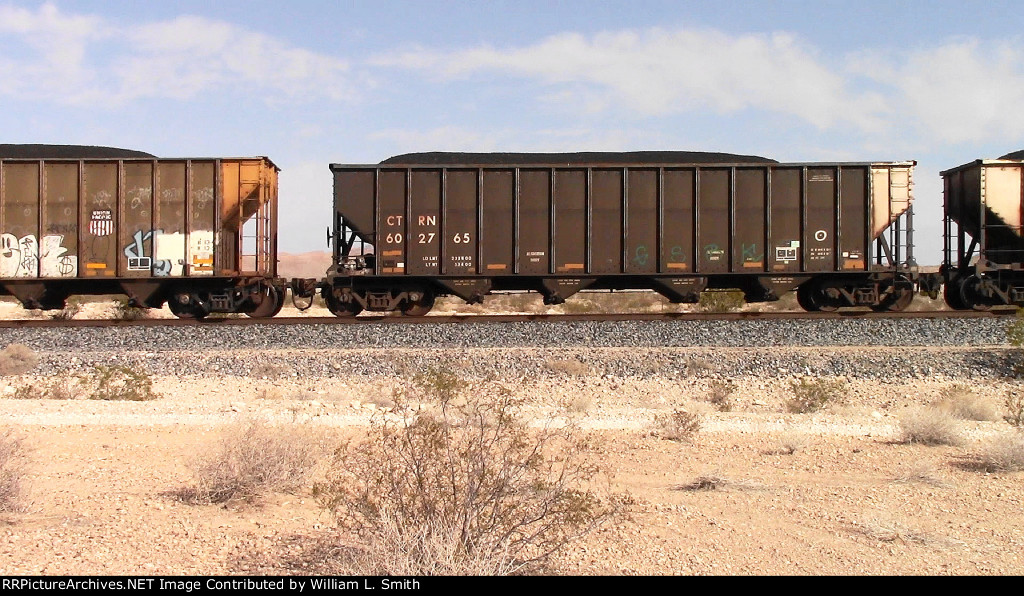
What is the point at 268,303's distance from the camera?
57.9 feet

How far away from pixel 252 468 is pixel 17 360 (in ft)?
30.2

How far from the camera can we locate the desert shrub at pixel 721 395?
35.2 ft

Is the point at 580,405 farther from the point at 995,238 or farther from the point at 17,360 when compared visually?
the point at 995,238

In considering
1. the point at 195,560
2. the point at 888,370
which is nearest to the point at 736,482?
the point at 195,560

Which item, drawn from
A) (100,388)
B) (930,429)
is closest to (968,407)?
(930,429)

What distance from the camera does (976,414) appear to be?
33.2ft

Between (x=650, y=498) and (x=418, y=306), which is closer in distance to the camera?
(x=650, y=498)

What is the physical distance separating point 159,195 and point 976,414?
15.2 meters

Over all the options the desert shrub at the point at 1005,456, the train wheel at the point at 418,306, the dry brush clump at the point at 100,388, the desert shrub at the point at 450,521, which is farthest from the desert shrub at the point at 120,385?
the desert shrub at the point at 1005,456

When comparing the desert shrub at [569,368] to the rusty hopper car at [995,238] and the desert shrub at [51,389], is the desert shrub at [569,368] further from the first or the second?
the rusty hopper car at [995,238]

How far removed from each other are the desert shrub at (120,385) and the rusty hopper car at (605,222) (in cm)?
539

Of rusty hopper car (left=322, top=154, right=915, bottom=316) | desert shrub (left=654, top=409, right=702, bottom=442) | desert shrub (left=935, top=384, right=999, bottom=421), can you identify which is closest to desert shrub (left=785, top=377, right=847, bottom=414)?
desert shrub (left=935, top=384, right=999, bottom=421)

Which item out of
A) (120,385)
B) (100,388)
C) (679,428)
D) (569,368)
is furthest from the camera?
(569,368)

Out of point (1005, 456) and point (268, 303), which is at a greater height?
point (268, 303)
